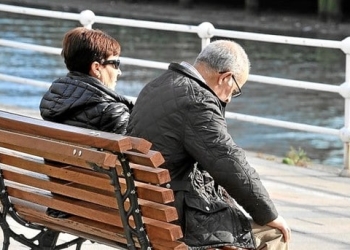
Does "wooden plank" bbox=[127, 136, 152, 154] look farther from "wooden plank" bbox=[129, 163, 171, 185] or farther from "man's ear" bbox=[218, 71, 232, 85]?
"man's ear" bbox=[218, 71, 232, 85]

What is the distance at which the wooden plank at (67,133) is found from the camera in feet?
11.9

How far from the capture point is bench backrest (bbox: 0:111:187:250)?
12.2ft

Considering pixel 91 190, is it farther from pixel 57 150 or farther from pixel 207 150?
pixel 207 150

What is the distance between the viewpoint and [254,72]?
17.6m

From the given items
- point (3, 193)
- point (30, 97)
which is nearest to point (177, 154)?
point (3, 193)

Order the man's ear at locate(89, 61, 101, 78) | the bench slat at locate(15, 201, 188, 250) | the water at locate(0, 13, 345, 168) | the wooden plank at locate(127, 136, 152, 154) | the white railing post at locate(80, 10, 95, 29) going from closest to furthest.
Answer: the wooden plank at locate(127, 136, 152, 154) < the bench slat at locate(15, 201, 188, 250) < the man's ear at locate(89, 61, 101, 78) < the white railing post at locate(80, 10, 95, 29) < the water at locate(0, 13, 345, 168)

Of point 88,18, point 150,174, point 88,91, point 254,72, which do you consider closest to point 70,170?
point 150,174

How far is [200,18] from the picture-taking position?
108ft

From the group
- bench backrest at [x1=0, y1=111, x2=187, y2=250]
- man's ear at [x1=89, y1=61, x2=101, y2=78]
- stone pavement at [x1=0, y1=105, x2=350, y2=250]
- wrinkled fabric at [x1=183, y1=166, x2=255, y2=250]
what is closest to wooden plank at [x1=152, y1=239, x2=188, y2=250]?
bench backrest at [x1=0, y1=111, x2=187, y2=250]

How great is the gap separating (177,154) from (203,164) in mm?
124

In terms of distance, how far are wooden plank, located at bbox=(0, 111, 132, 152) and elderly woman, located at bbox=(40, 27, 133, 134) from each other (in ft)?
1.04

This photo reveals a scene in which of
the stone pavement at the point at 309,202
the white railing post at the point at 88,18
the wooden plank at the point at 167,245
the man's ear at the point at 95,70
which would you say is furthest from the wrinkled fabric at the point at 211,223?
the white railing post at the point at 88,18

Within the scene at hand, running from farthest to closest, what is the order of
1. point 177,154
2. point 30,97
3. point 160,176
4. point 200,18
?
point 200,18 < point 30,97 < point 177,154 < point 160,176

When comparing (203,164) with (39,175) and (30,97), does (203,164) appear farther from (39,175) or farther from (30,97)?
(30,97)
